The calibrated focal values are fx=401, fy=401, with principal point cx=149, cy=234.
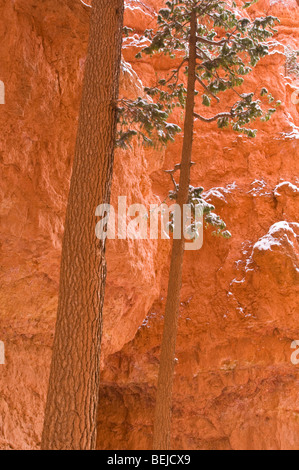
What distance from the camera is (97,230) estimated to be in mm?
5172

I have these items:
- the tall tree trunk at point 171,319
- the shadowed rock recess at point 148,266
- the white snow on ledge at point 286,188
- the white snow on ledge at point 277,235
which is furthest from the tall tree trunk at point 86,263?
the white snow on ledge at point 286,188

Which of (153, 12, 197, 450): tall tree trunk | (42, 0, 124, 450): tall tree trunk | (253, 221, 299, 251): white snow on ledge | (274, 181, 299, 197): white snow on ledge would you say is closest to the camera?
→ (42, 0, 124, 450): tall tree trunk

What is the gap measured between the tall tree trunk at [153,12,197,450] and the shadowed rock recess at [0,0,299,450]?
1.54 metres

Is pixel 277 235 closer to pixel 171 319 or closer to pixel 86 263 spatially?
pixel 171 319

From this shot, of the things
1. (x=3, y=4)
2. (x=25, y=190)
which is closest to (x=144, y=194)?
(x=25, y=190)

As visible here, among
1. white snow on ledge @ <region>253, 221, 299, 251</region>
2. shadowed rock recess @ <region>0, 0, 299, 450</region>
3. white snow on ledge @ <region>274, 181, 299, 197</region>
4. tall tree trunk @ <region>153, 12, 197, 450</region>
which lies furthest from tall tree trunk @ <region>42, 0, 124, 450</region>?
white snow on ledge @ <region>274, 181, 299, 197</region>

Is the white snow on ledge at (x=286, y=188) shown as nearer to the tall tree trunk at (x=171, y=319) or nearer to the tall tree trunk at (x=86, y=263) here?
the tall tree trunk at (x=171, y=319)

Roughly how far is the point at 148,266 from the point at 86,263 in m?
5.42

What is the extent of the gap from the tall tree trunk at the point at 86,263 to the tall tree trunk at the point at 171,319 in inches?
106

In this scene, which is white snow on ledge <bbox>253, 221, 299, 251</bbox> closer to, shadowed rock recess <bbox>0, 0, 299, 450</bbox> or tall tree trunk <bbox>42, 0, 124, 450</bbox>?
shadowed rock recess <bbox>0, 0, 299, 450</bbox>

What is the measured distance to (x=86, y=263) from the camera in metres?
4.95

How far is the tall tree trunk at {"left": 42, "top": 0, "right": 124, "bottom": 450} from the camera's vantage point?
442 centimetres

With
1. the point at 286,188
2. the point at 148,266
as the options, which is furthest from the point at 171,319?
the point at 286,188

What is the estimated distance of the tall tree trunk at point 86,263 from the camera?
4.42m
